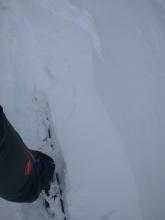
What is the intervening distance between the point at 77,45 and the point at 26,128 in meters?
0.47

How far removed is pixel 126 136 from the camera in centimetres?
137

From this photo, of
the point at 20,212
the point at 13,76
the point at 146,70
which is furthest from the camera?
the point at 146,70

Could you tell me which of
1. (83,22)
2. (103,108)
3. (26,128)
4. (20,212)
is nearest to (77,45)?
(83,22)

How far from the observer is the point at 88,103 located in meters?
1.36

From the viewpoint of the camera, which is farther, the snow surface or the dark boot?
the snow surface

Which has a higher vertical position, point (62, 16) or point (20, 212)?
point (62, 16)

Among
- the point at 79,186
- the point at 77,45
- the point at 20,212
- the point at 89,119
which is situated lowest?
the point at 20,212

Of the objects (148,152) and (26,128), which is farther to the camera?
(148,152)

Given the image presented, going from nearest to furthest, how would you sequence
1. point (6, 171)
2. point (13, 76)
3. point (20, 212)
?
point (6, 171) < point (20, 212) < point (13, 76)

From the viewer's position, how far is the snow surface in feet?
4.27

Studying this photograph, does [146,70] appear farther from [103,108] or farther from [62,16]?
[62,16]

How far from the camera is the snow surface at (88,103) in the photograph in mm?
1302

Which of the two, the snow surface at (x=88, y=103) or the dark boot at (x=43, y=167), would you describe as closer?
the dark boot at (x=43, y=167)

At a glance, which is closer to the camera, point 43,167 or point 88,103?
point 43,167
